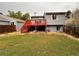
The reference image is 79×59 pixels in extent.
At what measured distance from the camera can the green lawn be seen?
7.07 metres

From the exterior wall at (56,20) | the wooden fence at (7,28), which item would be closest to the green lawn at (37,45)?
the wooden fence at (7,28)

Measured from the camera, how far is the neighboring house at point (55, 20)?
7173mm

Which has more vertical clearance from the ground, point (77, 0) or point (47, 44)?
point (77, 0)

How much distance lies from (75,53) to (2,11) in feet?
5.12

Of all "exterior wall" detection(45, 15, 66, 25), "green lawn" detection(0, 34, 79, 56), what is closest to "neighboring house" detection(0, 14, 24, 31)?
"green lawn" detection(0, 34, 79, 56)

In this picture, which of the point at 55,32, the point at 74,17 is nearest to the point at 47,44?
the point at 55,32

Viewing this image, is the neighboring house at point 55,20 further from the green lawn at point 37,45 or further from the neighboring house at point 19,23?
the neighboring house at point 19,23

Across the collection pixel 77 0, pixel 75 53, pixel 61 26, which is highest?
pixel 77 0

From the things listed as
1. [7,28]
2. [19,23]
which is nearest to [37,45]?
[19,23]

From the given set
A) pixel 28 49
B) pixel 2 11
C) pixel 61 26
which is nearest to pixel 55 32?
pixel 61 26

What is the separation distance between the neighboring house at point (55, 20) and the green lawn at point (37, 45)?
14 cm

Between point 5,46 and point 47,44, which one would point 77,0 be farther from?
point 5,46

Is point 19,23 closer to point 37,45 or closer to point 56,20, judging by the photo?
point 37,45

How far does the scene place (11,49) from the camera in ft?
23.4
